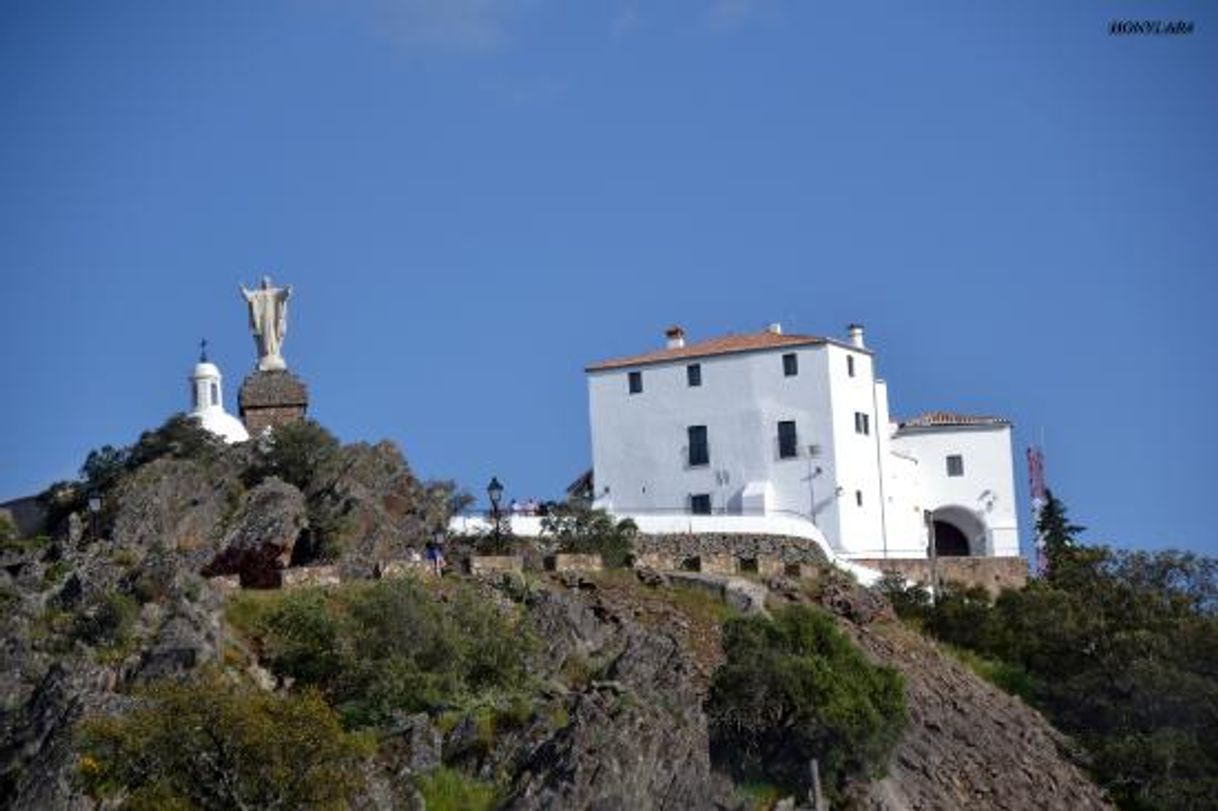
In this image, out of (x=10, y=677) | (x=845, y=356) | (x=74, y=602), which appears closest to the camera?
(x=10, y=677)

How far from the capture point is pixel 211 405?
254 ft

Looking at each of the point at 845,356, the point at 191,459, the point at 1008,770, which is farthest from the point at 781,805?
the point at 845,356

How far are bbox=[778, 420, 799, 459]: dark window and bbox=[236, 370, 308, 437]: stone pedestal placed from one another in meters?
15.1

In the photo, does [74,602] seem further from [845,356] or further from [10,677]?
[845,356]

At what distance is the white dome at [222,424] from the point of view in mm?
74375

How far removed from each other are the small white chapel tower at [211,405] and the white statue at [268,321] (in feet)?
5.38

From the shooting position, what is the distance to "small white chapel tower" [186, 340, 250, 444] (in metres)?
74.9

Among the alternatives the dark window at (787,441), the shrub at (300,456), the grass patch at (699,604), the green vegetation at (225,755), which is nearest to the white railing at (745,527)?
the dark window at (787,441)

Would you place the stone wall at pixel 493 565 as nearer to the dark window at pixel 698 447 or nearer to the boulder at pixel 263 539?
the boulder at pixel 263 539

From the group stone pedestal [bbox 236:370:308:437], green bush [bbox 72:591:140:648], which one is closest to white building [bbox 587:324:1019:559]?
stone pedestal [bbox 236:370:308:437]

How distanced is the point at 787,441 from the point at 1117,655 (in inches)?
620

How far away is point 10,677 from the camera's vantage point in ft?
178

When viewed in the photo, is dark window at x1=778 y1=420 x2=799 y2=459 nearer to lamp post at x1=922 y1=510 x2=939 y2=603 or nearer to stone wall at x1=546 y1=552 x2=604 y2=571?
lamp post at x1=922 y1=510 x2=939 y2=603

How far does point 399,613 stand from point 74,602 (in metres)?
7.27
